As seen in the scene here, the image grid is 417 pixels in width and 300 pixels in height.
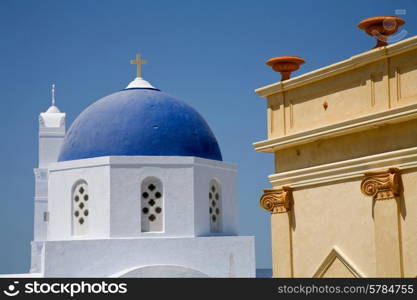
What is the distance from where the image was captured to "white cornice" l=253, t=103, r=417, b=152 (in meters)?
7.73

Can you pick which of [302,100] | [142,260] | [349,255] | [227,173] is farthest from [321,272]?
[227,173]

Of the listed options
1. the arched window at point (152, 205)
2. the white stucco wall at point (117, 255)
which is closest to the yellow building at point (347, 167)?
the white stucco wall at point (117, 255)

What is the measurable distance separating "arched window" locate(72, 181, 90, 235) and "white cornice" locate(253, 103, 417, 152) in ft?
25.0

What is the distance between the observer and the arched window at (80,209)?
653 inches

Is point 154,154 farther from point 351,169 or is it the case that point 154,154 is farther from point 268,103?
point 351,169

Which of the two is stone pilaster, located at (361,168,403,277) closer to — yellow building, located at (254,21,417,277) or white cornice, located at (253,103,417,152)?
yellow building, located at (254,21,417,277)

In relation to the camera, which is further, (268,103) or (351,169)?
(268,103)

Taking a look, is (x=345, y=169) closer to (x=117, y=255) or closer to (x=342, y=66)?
(x=342, y=66)

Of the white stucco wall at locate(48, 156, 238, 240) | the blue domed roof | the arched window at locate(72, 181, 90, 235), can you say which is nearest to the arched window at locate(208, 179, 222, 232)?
the white stucco wall at locate(48, 156, 238, 240)

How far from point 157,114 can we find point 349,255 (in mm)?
9036

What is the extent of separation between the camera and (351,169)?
8484mm

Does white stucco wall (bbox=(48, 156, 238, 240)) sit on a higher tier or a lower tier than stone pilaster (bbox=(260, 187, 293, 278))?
higher

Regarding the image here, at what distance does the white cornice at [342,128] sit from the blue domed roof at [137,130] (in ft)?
23.7

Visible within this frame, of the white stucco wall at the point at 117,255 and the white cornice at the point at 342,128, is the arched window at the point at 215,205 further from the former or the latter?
the white cornice at the point at 342,128
